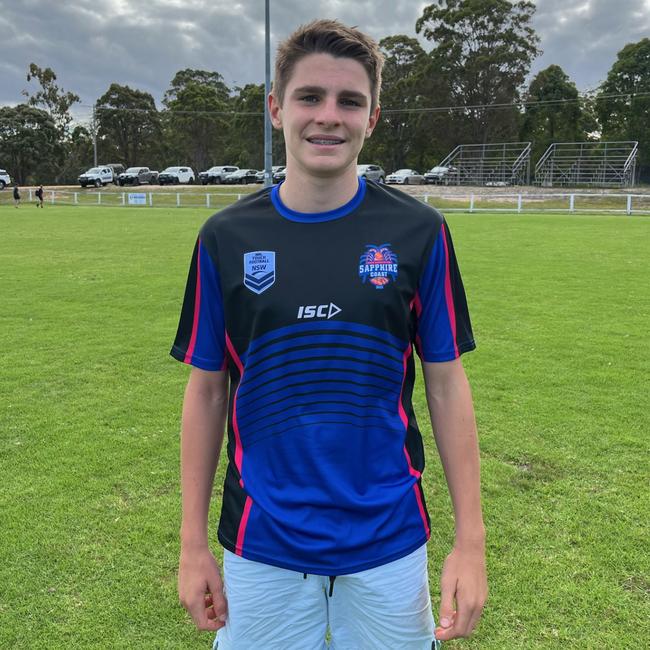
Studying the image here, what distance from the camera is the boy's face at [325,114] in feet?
5.22

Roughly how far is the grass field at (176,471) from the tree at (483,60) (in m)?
49.9

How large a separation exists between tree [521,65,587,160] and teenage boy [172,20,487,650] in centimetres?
5955

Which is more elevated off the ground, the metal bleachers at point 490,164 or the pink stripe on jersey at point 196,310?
the metal bleachers at point 490,164

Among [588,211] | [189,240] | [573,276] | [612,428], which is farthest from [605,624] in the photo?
[588,211]

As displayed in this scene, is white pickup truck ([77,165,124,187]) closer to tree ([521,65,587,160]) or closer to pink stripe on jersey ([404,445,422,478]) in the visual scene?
tree ([521,65,587,160])

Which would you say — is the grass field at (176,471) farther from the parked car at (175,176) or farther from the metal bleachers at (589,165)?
the parked car at (175,176)

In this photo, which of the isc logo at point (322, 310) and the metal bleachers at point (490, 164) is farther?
the metal bleachers at point (490, 164)

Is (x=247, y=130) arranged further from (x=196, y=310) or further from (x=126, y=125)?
(x=196, y=310)

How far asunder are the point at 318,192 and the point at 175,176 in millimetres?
53517

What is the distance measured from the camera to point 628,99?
54.8 m

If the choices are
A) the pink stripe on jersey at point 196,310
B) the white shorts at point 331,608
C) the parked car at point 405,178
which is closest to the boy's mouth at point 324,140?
the pink stripe on jersey at point 196,310

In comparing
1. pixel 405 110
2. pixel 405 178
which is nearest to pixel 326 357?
pixel 405 178

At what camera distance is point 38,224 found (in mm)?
23484

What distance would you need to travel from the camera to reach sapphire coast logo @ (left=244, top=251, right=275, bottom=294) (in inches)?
62.7
